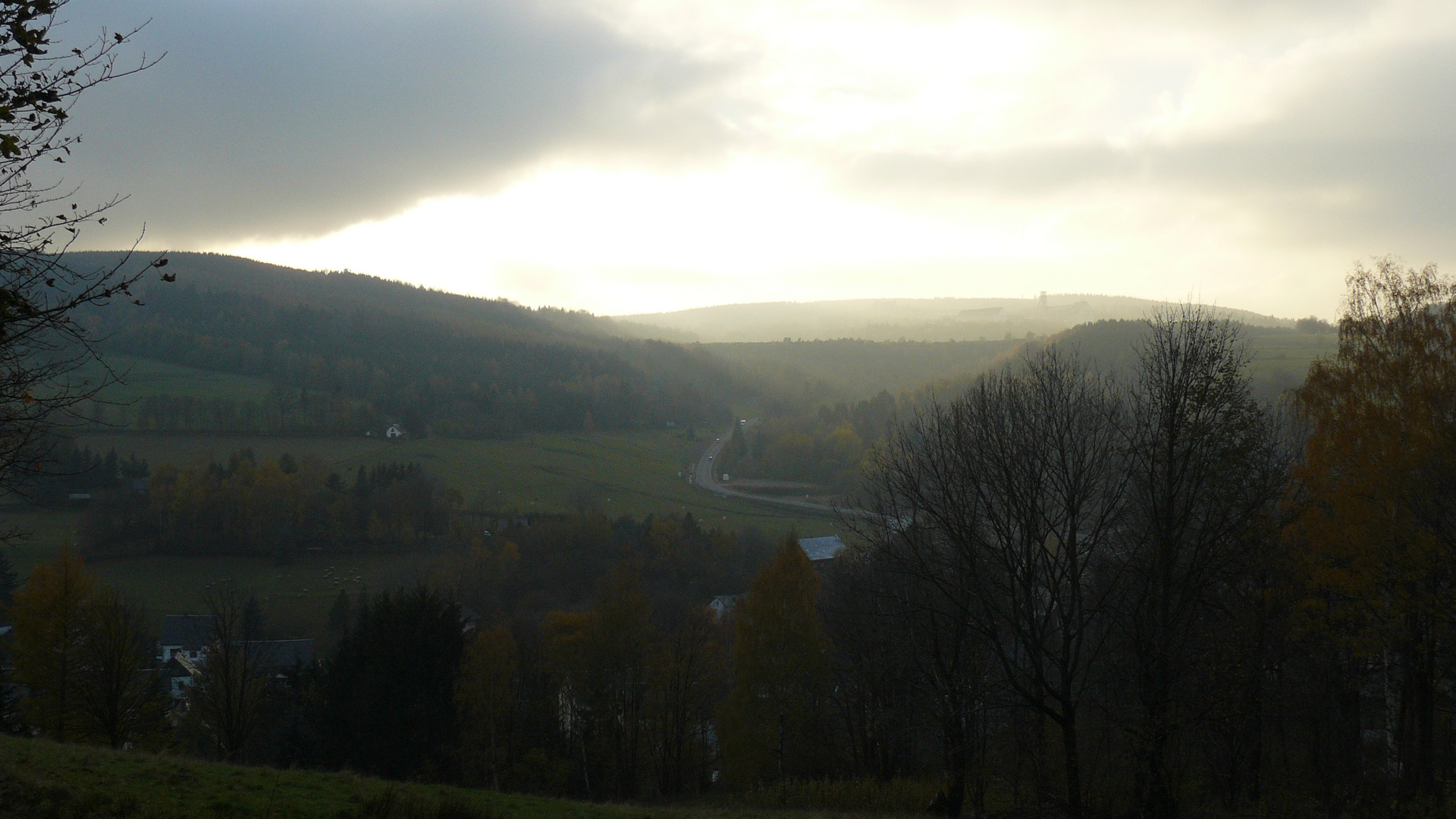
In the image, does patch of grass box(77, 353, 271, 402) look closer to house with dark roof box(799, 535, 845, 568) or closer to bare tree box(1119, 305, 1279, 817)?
house with dark roof box(799, 535, 845, 568)

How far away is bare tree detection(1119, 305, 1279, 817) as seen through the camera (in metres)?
12.2

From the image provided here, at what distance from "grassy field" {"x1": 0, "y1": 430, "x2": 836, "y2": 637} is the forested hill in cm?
629

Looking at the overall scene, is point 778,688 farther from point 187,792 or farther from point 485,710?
point 187,792

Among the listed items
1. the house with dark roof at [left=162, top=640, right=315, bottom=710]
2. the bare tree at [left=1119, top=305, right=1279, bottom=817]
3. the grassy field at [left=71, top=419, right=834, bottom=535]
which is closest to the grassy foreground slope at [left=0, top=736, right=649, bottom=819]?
the bare tree at [left=1119, top=305, right=1279, bottom=817]

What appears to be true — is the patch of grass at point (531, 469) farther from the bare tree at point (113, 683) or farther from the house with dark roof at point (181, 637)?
the bare tree at point (113, 683)

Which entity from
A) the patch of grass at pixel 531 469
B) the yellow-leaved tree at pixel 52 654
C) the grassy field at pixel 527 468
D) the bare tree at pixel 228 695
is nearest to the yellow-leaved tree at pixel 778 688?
the bare tree at pixel 228 695

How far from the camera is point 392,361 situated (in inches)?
4560

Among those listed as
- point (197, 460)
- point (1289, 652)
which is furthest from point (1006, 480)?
point (197, 460)

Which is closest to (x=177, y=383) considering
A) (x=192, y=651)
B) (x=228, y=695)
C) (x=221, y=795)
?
(x=192, y=651)

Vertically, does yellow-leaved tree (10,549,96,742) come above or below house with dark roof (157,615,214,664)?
above

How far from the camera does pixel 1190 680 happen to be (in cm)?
1277

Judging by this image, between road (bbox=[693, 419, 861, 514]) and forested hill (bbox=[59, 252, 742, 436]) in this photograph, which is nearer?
road (bbox=[693, 419, 861, 514])

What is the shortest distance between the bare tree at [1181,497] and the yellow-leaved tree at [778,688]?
41.2 ft

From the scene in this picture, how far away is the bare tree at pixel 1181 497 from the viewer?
12.2 m
